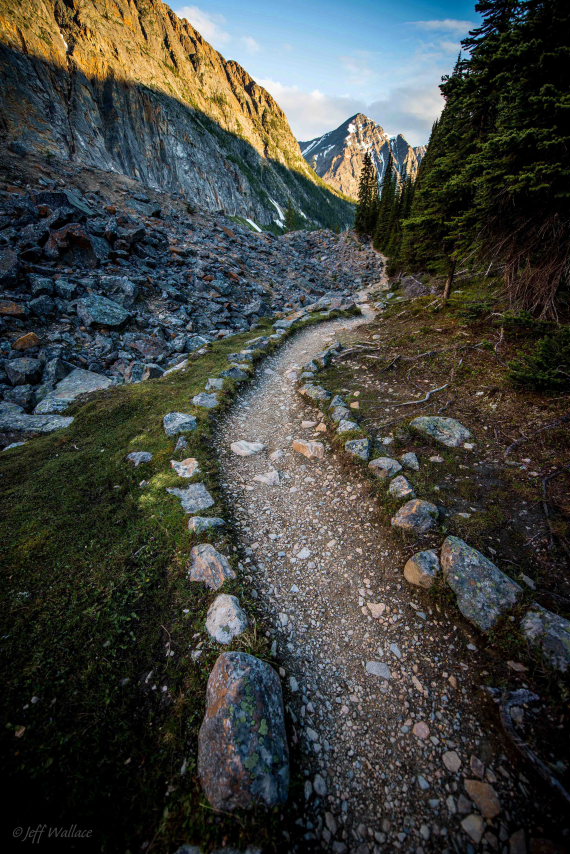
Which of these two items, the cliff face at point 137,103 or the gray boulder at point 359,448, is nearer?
the gray boulder at point 359,448

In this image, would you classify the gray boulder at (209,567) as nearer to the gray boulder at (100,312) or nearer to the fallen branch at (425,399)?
the fallen branch at (425,399)

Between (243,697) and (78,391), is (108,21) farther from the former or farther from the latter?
(243,697)

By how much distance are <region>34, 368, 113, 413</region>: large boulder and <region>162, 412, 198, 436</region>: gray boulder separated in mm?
3970

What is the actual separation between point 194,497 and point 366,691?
3508 mm

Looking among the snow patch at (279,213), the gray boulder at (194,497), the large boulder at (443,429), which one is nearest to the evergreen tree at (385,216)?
the large boulder at (443,429)

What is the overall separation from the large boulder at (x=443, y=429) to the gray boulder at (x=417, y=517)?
1.74 m

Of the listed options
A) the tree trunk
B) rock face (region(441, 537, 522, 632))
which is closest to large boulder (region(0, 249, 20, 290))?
the tree trunk

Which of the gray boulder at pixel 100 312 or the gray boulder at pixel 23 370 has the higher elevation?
the gray boulder at pixel 100 312

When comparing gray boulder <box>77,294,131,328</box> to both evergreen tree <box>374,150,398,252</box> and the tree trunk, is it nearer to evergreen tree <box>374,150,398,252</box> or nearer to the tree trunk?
the tree trunk

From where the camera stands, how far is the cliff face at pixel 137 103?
44250 millimetres

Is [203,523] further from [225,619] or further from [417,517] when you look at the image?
[417,517]

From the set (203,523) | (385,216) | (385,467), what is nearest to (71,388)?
(203,523)

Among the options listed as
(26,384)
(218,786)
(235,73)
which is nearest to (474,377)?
(218,786)

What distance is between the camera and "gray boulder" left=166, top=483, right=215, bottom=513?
16.3ft
